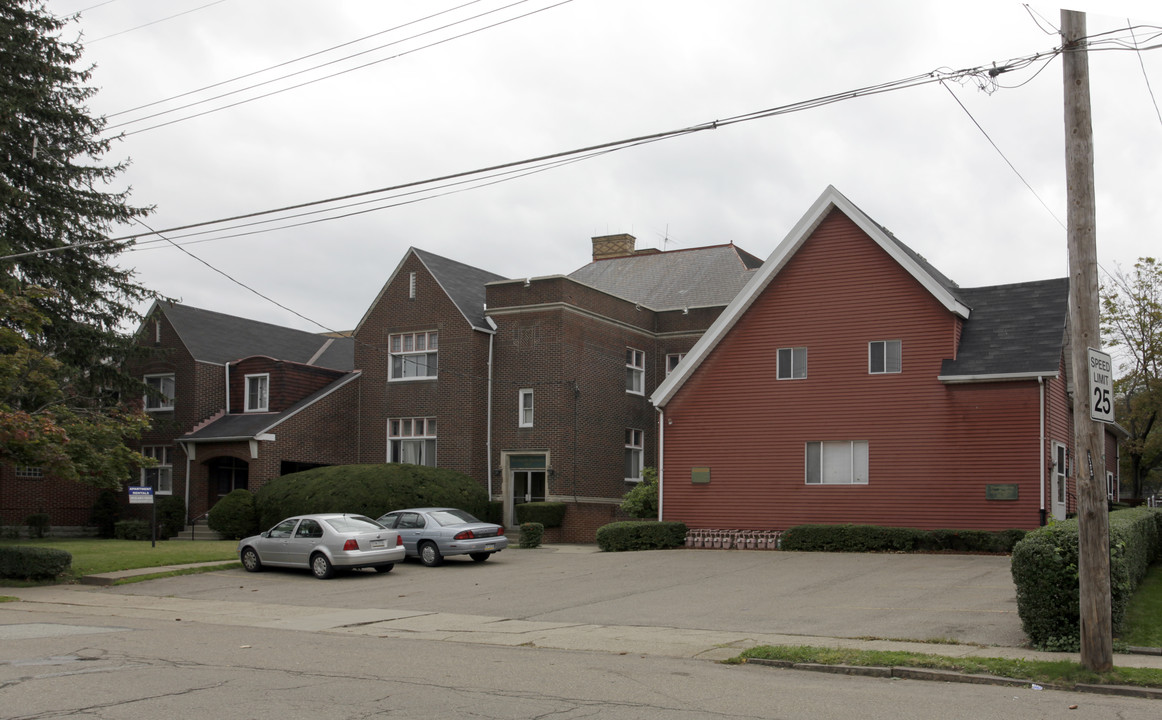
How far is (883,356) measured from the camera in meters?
28.6

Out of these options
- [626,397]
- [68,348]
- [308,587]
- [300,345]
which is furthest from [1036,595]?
[300,345]

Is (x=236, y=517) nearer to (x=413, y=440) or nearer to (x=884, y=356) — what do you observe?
(x=413, y=440)

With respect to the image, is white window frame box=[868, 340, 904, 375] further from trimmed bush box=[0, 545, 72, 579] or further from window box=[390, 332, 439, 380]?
trimmed bush box=[0, 545, 72, 579]

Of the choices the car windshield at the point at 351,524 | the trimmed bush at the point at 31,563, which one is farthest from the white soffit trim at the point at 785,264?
the trimmed bush at the point at 31,563

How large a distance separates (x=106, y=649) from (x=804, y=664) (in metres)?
8.59

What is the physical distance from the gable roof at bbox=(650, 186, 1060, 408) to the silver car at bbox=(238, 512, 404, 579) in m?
9.92

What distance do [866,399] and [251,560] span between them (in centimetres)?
1677

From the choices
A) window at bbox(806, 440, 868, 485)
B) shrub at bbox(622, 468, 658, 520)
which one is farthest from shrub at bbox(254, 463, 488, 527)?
window at bbox(806, 440, 868, 485)

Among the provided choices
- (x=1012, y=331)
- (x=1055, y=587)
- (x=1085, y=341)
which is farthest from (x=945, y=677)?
(x=1012, y=331)

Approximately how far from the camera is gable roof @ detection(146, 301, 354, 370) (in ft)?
138

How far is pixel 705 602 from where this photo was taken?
1861 cm

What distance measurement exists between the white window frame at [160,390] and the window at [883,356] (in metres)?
27.2

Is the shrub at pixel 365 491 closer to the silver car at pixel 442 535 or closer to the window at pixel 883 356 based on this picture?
the silver car at pixel 442 535

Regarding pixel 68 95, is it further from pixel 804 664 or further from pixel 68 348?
pixel 804 664
